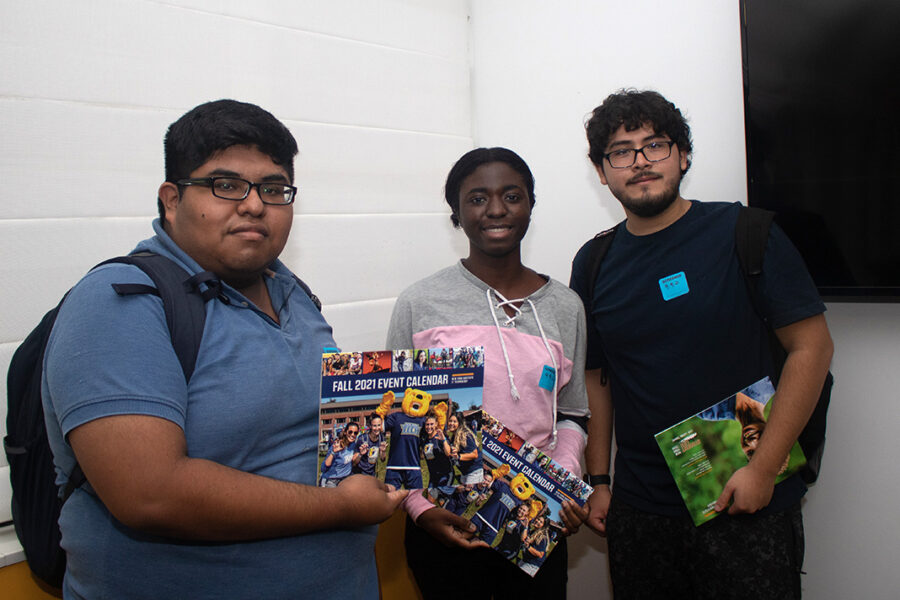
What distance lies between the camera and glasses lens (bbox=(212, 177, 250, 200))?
116 centimetres

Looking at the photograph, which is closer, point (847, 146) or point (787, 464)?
point (787, 464)

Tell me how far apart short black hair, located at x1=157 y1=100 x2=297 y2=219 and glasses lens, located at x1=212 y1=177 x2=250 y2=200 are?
53 millimetres

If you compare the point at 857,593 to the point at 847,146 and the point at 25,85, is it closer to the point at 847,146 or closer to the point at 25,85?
the point at 847,146

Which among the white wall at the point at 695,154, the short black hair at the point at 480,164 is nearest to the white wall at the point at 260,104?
the white wall at the point at 695,154

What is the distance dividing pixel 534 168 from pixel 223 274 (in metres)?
1.86

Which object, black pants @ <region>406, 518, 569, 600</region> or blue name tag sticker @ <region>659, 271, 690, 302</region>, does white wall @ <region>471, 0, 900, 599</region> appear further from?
black pants @ <region>406, 518, 569, 600</region>

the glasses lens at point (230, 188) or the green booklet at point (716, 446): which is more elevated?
the glasses lens at point (230, 188)

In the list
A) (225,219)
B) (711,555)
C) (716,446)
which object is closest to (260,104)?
(225,219)

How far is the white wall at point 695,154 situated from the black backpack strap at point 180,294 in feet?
6.17

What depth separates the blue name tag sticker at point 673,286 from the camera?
1.66 meters

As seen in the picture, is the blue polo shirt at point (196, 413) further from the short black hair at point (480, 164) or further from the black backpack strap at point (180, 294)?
the short black hair at point (480, 164)

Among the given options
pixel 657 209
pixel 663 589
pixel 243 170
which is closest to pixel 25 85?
pixel 243 170

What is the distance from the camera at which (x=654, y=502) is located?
168cm

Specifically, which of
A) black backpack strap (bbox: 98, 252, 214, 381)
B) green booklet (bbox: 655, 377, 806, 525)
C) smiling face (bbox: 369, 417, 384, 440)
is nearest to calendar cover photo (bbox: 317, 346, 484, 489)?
smiling face (bbox: 369, 417, 384, 440)
